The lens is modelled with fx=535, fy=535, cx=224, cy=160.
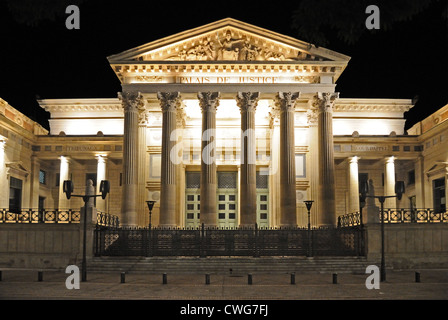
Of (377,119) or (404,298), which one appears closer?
(404,298)

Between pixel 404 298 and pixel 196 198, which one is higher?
pixel 196 198

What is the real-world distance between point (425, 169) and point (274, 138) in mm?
11472

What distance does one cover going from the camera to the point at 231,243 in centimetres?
2655

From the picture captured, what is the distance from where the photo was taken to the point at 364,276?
2275cm

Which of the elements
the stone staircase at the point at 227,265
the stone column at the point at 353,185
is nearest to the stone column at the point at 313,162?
the stone column at the point at 353,185

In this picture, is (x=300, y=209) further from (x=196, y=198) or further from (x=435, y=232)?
(x=435, y=232)

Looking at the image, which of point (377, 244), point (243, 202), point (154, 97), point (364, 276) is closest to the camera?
point (364, 276)

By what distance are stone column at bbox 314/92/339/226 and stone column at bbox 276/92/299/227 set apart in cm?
169

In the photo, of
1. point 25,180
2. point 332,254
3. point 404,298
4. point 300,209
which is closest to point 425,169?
point 300,209

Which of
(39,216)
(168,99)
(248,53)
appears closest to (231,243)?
(39,216)

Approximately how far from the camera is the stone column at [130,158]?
3309 centimetres

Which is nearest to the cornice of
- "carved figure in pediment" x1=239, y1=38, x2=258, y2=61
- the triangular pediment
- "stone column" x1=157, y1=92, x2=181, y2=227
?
the triangular pediment

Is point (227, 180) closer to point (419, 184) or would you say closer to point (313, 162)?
point (313, 162)

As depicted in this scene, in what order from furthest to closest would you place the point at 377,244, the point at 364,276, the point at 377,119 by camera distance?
the point at 377,119 < the point at 377,244 < the point at 364,276
